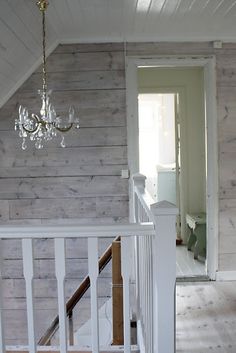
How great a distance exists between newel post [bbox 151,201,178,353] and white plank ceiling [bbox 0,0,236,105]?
65.7 inches

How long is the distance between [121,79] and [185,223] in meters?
2.41

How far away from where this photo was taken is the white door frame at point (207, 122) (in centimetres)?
355

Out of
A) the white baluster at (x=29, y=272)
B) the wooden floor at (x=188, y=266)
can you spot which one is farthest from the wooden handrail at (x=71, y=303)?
the wooden floor at (x=188, y=266)

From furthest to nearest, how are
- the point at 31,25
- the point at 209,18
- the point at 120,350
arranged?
the point at 209,18, the point at 31,25, the point at 120,350

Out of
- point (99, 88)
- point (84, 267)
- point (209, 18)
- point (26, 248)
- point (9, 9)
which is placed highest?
point (209, 18)

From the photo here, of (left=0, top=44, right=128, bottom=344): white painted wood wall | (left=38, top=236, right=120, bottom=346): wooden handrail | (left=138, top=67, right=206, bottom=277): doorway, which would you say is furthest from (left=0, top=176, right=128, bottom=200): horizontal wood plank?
(left=138, top=67, right=206, bottom=277): doorway

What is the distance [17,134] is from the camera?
359 cm

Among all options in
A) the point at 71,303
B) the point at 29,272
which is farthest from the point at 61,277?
the point at 71,303

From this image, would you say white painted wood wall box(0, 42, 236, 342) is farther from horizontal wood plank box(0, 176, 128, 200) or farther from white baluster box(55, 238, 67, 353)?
white baluster box(55, 238, 67, 353)

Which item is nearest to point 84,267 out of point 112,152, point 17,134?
point 112,152

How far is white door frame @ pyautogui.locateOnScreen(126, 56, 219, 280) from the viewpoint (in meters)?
3.55

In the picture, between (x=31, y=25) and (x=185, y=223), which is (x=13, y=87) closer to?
(x=31, y=25)

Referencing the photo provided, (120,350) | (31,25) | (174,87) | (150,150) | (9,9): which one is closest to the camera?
(120,350)

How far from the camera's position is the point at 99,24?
3.13 meters
